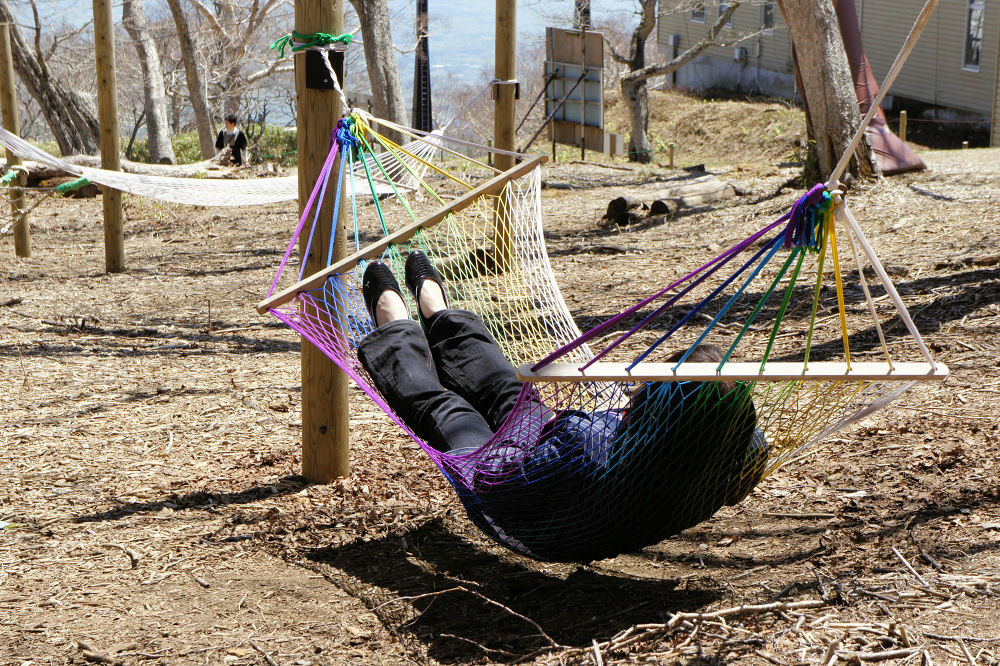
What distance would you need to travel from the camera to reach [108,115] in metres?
5.88

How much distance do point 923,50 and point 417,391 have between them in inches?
641

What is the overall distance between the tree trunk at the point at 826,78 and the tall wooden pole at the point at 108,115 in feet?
14.4

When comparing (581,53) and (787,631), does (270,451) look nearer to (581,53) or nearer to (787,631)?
(787,631)

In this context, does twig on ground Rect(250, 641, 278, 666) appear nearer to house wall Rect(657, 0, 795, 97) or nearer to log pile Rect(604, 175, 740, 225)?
log pile Rect(604, 175, 740, 225)

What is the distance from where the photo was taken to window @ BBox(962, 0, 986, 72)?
1477 centimetres

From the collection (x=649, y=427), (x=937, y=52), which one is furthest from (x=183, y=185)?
(x=937, y=52)

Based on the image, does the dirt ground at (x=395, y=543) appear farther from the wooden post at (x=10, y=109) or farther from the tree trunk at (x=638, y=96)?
the tree trunk at (x=638, y=96)

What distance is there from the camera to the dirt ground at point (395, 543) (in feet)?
6.81

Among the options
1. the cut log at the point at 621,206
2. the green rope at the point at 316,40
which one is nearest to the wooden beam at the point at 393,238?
the green rope at the point at 316,40

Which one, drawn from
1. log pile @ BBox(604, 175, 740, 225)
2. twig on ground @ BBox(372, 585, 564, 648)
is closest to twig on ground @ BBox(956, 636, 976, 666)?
twig on ground @ BBox(372, 585, 564, 648)

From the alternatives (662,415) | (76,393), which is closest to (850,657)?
(662,415)

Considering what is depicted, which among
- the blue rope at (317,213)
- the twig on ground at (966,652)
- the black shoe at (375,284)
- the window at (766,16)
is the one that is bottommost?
the twig on ground at (966,652)

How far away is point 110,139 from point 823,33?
4.73m

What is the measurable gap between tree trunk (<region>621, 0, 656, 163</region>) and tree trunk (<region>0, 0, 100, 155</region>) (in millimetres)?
7695
